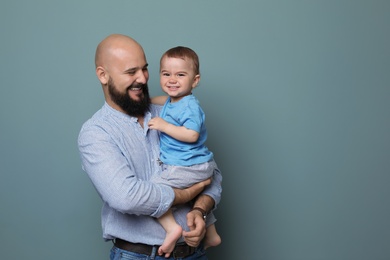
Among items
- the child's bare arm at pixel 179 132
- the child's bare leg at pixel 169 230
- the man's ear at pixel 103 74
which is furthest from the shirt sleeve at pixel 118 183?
the man's ear at pixel 103 74

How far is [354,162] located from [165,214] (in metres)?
1.77

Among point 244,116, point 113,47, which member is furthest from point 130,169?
point 244,116

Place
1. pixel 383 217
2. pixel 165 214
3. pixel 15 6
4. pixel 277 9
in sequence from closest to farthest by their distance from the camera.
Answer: pixel 165 214 < pixel 15 6 < pixel 277 9 < pixel 383 217

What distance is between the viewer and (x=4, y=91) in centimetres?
309

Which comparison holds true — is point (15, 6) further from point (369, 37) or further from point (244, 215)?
point (369, 37)

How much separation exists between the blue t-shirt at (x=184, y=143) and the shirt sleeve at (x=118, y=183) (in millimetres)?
192

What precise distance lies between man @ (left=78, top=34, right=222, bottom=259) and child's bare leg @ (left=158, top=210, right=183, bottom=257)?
0.04 metres

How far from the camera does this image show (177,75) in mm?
2381

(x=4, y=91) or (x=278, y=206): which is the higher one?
(x=4, y=91)

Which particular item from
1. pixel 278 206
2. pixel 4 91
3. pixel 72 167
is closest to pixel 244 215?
pixel 278 206

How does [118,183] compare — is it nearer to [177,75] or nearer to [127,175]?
[127,175]

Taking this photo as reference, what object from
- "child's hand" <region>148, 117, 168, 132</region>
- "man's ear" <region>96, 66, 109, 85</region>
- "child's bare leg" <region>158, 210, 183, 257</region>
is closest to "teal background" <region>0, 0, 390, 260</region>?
"man's ear" <region>96, 66, 109, 85</region>

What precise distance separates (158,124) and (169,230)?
468mm

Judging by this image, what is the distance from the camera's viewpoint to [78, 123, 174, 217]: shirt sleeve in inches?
81.3
